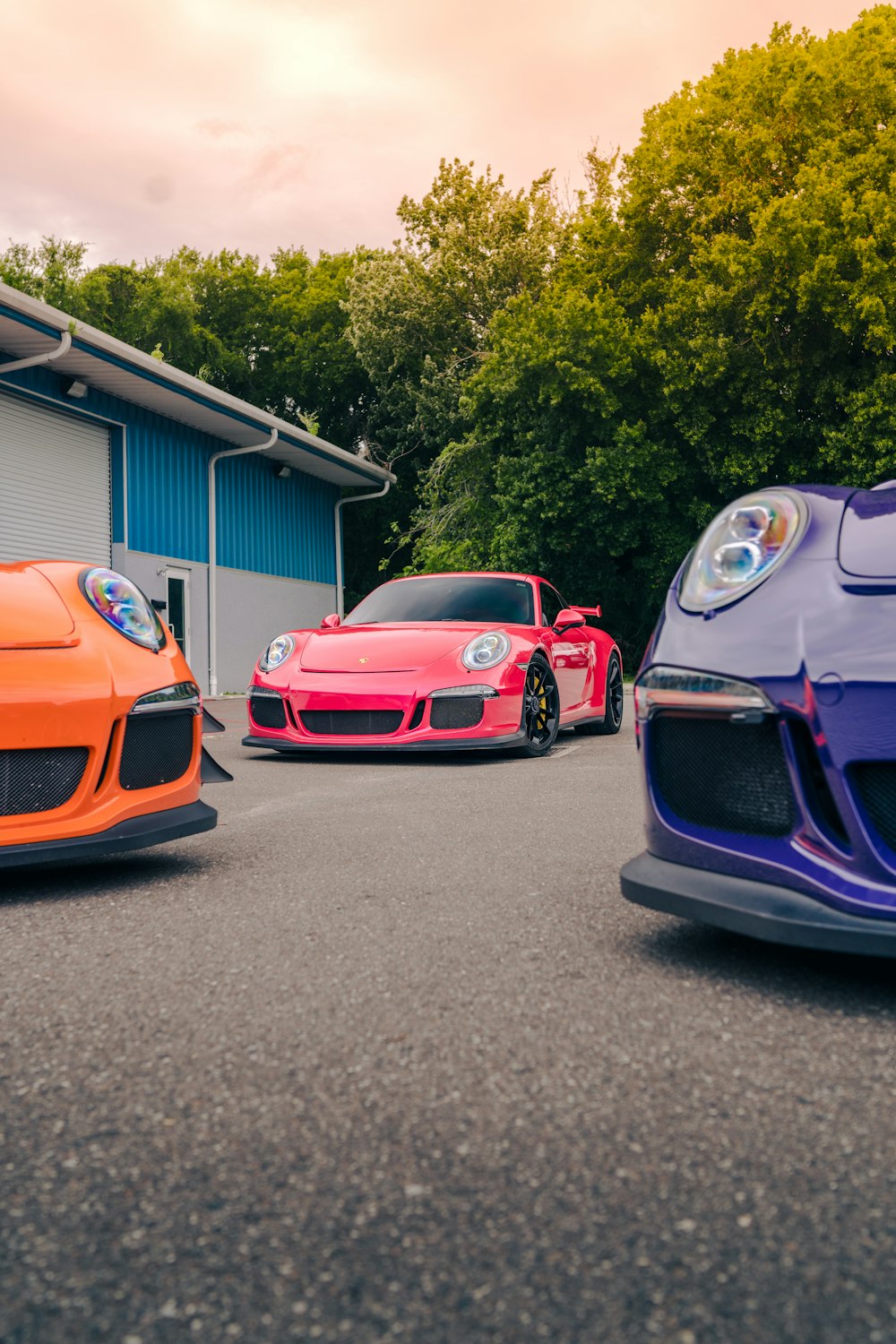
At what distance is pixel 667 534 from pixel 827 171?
718 cm

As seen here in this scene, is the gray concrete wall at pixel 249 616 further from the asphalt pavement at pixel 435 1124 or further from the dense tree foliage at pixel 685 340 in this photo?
the asphalt pavement at pixel 435 1124

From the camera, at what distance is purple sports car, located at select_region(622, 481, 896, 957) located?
2.26m

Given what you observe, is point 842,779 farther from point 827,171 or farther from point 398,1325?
point 827,171

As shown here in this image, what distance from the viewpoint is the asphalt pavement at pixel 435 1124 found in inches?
49.6

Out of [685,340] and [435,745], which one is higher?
[685,340]

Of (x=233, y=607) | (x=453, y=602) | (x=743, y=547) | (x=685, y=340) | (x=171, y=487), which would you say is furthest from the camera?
(x=685, y=340)

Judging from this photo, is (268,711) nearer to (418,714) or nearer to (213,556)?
(418,714)

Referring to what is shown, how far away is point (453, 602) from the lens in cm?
824

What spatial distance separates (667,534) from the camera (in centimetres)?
2356

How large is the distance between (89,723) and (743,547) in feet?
5.88

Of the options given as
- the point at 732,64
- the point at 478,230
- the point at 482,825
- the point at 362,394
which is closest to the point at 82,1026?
the point at 482,825

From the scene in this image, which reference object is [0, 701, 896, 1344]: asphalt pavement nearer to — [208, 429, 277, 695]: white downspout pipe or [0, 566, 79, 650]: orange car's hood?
[0, 566, 79, 650]: orange car's hood

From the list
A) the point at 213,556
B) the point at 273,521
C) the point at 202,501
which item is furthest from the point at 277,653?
the point at 273,521

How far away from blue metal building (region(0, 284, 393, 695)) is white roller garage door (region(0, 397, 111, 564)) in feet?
0.07
